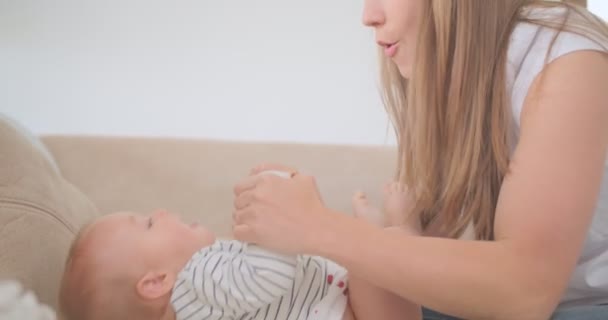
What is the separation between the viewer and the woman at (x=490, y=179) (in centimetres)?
75

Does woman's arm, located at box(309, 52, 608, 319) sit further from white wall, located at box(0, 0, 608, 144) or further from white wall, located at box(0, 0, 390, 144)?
white wall, located at box(0, 0, 390, 144)

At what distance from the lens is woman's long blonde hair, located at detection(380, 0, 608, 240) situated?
2.91ft

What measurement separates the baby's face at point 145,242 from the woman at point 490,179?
182 millimetres

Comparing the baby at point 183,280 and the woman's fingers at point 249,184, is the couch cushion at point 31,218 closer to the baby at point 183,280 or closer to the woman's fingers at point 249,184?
the baby at point 183,280

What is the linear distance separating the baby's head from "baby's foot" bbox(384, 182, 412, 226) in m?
0.36

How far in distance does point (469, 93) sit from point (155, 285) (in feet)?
1.69

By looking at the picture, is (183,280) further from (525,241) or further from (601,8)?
(601,8)

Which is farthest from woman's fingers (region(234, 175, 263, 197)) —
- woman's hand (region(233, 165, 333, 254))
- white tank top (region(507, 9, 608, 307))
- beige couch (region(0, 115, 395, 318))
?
beige couch (region(0, 115, 395, 318))

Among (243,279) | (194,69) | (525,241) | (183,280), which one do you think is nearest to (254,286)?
(243,279)

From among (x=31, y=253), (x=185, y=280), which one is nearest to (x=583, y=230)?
(x=185, y=280)

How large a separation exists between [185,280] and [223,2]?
48.6 inches

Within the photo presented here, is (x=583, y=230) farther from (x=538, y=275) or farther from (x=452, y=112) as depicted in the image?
(x=452, y=112)

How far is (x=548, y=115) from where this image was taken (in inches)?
30.9

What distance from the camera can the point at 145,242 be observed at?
96 centimetres
